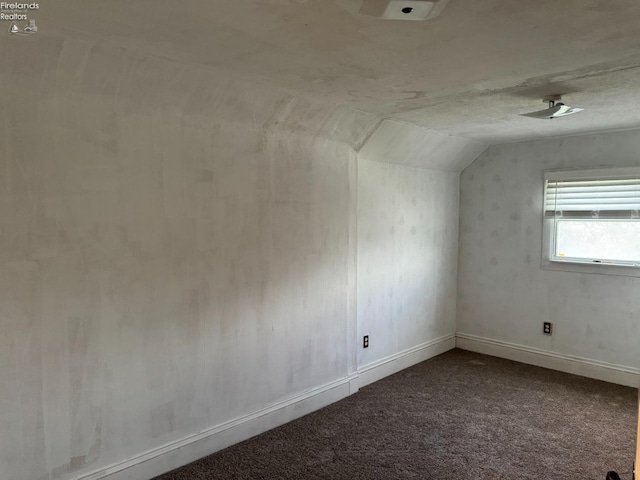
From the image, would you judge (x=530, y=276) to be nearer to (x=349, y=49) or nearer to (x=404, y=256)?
(x=404, y=256)

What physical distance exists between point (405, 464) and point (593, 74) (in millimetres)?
2544

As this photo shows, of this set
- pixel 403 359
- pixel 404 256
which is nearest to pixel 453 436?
pixel 403 359

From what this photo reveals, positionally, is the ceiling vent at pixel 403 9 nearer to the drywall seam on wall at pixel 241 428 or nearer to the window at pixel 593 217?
the drywall seam on wall at pixel 241 428

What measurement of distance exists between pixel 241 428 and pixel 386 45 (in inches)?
98.9

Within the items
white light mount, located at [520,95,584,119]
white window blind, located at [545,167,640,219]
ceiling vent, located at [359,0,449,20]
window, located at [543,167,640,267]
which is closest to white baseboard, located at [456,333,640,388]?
window, located at [543,167,640,267]

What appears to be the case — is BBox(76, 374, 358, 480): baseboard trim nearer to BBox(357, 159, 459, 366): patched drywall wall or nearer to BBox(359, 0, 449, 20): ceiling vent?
BBox(357, 159, 459, 366): patched drywall wall

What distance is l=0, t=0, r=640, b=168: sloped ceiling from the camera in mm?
1688

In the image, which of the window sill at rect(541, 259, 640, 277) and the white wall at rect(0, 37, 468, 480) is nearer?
the white wall at rect(0, 37, 468, 480)

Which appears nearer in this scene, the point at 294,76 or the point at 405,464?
the point at 294,76

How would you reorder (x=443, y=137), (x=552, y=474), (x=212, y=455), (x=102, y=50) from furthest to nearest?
(x=443, y=137), (x=212, y=455), (x=552, y=474), (x=102, y=50)

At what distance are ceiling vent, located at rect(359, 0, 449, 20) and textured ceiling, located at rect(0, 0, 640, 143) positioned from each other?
0.17 ft

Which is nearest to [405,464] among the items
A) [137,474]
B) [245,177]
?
[137,474]

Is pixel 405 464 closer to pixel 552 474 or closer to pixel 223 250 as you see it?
pixel 552 474

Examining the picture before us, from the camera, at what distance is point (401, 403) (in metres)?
3.57
